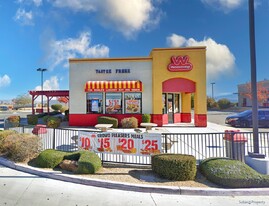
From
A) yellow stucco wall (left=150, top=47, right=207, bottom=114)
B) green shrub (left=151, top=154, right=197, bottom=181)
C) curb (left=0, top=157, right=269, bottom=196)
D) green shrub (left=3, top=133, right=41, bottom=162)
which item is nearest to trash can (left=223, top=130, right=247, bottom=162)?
curb (left=0, top=157, right=269, bottom=196)

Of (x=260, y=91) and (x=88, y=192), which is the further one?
(x=260, y=91)

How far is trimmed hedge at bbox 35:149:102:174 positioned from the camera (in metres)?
6.07

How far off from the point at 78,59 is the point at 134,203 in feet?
48.6

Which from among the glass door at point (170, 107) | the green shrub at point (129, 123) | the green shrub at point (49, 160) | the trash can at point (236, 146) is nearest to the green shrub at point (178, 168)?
the trash can at point (236, 146)

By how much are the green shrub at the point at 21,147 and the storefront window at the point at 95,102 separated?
30.7 ft

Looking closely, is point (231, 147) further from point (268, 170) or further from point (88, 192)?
point (88, 192)

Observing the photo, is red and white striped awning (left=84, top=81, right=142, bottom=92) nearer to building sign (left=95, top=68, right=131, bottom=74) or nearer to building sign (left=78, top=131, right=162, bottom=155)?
building sign (left=95, top=68, right=131, bottom=74)

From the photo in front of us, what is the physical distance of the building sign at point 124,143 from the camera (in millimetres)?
6672

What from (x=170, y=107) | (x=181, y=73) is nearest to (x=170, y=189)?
(x=181, y=73)

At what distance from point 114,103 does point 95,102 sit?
162cm

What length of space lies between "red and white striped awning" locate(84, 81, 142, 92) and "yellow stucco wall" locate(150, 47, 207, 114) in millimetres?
1555

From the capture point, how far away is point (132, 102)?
1700cm

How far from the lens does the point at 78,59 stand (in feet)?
56.5

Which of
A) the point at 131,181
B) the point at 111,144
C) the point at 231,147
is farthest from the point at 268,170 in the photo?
the point at 111,144
